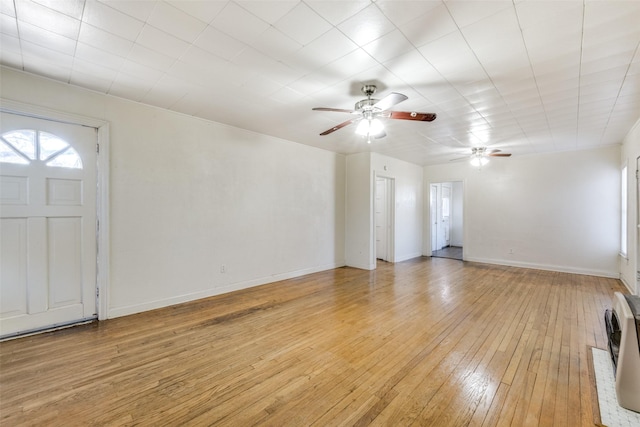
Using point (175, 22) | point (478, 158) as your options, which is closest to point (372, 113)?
point (175, 22)

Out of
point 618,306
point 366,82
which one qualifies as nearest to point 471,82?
point 366,82

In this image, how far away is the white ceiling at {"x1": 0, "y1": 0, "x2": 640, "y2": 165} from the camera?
1843 mm

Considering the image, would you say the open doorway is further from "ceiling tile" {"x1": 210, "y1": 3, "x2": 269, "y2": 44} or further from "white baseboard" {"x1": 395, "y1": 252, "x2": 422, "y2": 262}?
"ceiling tile" {"x1": 210, "y1": 3, "x2": 269, "y2": 44}

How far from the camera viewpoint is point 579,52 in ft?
7.39

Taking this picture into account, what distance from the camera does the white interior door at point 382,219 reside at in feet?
23.1

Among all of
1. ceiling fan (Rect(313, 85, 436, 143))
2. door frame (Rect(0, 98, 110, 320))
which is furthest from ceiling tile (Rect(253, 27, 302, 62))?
door frame (Rect(0, 98, 110, 320))

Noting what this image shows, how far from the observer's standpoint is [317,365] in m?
2.34

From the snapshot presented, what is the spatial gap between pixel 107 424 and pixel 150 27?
2.72m

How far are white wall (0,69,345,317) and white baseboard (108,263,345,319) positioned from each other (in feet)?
0.04

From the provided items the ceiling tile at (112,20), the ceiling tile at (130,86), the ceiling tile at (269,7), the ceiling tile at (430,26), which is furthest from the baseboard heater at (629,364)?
the ceiling tile at (130,86)

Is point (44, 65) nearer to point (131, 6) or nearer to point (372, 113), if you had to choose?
point (131, 6)

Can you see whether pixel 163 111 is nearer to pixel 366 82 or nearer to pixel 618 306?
pixel 366 82

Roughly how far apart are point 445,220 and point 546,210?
356cm

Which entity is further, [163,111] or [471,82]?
[163,111]
